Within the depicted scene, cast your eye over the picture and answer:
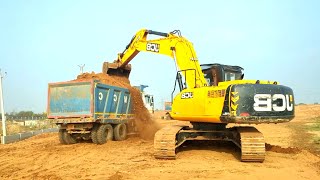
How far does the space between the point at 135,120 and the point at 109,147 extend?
4.72 metres

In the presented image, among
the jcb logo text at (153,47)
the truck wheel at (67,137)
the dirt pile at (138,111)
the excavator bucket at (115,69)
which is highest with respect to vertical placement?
the jcb logo text at (153,47)

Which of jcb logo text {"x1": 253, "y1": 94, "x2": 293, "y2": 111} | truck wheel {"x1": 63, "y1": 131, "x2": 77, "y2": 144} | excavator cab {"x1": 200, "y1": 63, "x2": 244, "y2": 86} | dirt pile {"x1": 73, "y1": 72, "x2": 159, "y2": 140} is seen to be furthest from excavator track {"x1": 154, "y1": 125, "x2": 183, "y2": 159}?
dirt pile {"x1": 73, "y1": 72, "x2": 159, "y2": 140}

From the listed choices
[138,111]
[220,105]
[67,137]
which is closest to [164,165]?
[220,105]

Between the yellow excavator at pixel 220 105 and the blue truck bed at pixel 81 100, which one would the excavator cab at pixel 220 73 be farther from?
the blue truck bed at pixel 81 100

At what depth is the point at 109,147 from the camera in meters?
14.0

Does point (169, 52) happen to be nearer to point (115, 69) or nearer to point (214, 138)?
point (214, 138)

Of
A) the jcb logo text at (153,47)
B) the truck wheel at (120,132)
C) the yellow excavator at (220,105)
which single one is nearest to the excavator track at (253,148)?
the yellow excavator at (220,105)

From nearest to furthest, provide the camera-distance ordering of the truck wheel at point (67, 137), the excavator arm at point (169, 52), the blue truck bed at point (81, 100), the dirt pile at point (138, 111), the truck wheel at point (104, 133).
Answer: the excavator arm at point (169, 52), the blue truck bed at point (81, 100), the truck wheel at point (104, 133), the truck wheel at point (67, 137), the dirt pile at point (138, 111)

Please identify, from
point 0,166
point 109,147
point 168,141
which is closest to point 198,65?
point 168,141

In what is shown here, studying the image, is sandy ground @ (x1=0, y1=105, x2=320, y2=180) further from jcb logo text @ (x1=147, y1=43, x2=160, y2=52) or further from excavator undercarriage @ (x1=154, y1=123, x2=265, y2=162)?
jcb logo text @ (x1=147, y1=43, x2=160, y2=52)

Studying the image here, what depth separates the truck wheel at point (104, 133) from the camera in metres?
14.9

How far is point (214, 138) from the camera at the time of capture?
11.0 m

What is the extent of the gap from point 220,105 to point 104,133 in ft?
23.5

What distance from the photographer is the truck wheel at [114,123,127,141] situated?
16.3 meters
